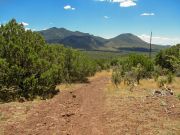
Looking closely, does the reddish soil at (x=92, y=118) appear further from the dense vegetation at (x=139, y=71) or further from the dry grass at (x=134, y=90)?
the dense vegetation at (x=139, y=71)

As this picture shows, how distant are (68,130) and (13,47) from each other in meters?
12.7

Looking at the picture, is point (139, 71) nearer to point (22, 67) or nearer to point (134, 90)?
point (134, 90)

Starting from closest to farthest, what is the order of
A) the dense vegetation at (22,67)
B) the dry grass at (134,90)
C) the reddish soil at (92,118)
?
the reddish soil at (92,118) < the dense vegetation at (22,67) < the dry grass at (134,90)

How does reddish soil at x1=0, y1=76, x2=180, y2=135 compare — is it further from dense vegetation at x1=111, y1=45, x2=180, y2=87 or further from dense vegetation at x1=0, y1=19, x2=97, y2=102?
dense vegetation at x1=111, y1=45, x2=180, y2=87

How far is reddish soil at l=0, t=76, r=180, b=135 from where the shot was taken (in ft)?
45.8

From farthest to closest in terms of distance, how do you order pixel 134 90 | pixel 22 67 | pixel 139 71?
pixel 139 71
pixel 134 90
pixel 22 67

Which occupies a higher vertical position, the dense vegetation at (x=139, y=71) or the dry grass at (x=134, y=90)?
the dense vegetation at (x=139, y=71)

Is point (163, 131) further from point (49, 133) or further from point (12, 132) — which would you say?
point (12, 132)

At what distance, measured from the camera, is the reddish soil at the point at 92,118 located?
45.8 ft

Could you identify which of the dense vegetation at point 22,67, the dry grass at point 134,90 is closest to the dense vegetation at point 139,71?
the dry grass at point 134,90

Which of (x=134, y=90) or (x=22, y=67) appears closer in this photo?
(x=22, y=67)

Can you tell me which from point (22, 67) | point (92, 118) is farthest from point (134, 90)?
point (92, 118)

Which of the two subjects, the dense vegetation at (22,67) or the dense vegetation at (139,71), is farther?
the dense vegetation at (139,71)

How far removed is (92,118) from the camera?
54.7 feet
